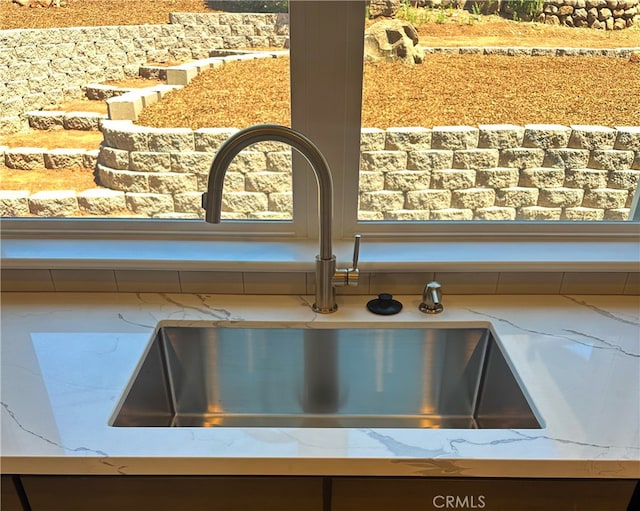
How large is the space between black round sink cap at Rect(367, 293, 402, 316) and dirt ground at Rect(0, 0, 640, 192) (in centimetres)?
43

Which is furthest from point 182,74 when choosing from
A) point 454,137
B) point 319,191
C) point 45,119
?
point 454,137

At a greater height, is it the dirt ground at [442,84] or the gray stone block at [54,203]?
the dirt ground at [442,84]

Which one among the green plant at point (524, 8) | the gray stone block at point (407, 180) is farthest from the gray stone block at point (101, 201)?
the green plant at point (524, 8)

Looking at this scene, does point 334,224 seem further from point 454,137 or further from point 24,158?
point 24,158

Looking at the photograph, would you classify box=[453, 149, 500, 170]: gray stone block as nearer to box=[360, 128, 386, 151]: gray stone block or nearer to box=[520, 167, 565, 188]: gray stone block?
box=[520, 167, 565, 188]: gray stone block

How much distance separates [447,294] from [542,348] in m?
0.27

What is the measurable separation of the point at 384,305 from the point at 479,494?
19.2 inches

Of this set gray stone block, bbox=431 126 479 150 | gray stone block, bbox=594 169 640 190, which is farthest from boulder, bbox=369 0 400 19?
gray stone block, bbox=594 169 640 190

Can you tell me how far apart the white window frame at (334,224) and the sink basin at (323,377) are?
19 cm

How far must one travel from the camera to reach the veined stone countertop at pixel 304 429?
32.9 inches

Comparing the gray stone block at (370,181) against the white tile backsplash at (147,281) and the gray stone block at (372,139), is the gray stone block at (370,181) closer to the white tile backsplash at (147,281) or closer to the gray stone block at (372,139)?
the gray stone block at (372,139)

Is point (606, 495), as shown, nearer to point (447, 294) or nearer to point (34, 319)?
point (447, 294)

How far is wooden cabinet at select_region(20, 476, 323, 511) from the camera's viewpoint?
86 cm

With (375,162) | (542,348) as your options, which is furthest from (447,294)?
(375,162)
